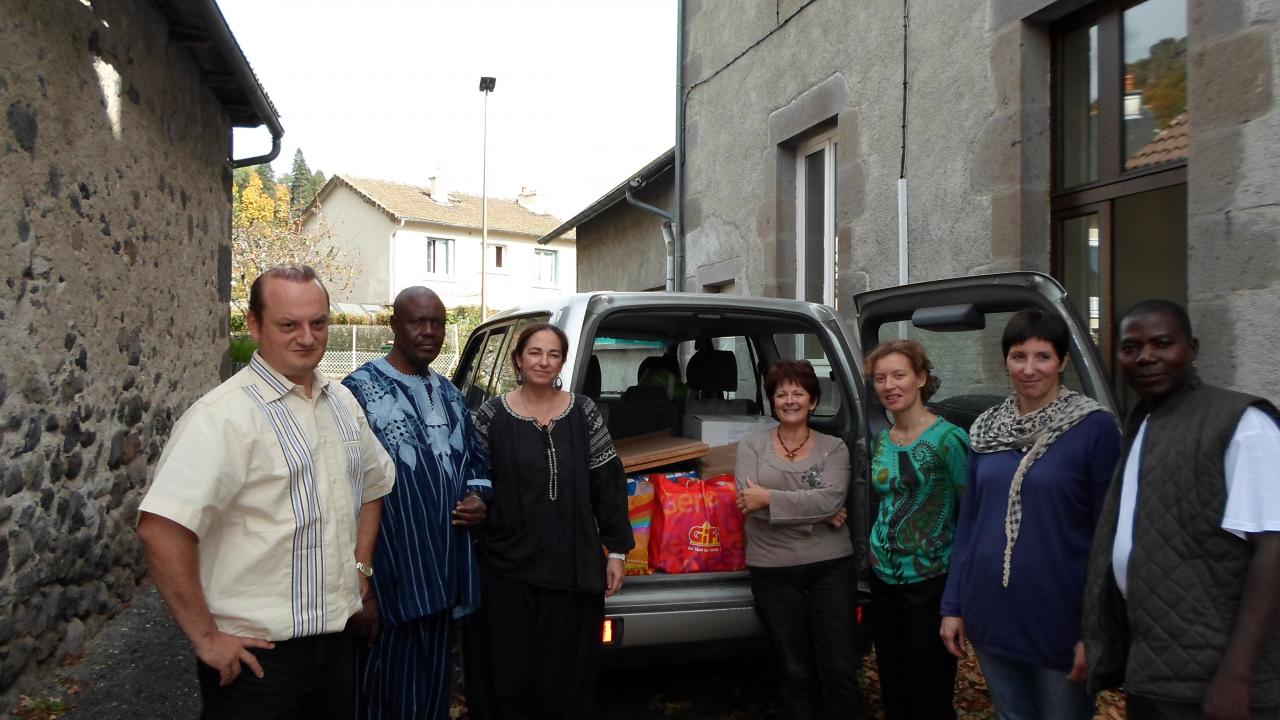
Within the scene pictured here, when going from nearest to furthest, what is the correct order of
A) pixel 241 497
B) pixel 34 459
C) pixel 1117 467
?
pixel 241 497 → pixel 1117 467 → pixel 34 459

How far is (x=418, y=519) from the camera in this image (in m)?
2.75

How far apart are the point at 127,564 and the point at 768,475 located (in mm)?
4155

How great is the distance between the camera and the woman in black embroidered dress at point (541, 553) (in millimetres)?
2908

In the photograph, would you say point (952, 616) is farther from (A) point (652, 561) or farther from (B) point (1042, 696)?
(A) point (652, 561)

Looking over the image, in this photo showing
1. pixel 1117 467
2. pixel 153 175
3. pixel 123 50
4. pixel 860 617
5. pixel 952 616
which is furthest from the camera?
pixel 153 175

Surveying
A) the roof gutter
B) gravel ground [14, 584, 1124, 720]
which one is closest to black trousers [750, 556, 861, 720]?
gravel ground [14, 584, 1124, 720]

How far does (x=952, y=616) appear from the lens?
2613mm

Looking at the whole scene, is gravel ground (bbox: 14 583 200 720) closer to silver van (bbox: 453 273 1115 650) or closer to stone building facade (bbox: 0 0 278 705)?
stone building facade (bbox: 0 0 278 705)

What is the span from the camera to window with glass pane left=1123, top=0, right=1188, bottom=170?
438 centimetres

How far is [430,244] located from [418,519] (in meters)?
34.2

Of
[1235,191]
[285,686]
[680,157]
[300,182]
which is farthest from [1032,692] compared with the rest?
[300,182]

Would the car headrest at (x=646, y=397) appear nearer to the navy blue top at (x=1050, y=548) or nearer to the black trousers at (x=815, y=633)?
the black trousers at (x=815, y=633)

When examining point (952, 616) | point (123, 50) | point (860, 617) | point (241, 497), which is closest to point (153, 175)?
point (123, 50)

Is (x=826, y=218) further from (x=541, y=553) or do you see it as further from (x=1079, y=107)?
(x=541, y=553)
